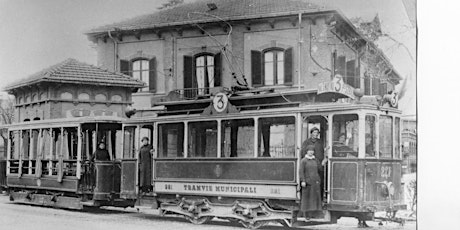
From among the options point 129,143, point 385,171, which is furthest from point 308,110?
point 129,143

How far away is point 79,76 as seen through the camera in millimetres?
5688

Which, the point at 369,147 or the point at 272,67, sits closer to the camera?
the point at 369,147

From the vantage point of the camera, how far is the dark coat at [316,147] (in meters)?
4.80

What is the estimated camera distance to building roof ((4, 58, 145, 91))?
217 inches

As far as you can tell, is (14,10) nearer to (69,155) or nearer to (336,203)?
(69,155)

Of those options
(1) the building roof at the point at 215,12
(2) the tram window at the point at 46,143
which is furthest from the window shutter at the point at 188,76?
(2) the tram window at the point at 46,143

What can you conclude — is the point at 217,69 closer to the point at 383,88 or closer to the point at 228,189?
the point at 228,189

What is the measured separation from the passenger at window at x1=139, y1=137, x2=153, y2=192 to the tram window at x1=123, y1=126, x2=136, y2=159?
0.35 ft

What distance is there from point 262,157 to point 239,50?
0.74 m

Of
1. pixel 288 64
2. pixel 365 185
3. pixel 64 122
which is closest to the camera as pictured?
pixel 365 185

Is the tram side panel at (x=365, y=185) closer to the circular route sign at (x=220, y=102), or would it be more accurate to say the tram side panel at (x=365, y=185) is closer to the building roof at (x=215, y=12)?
the circular route sign at (x=220, y=102)

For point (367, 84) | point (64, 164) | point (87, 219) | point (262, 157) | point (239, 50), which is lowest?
point (87, 219)

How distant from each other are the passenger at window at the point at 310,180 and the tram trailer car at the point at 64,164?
5.17 ft
